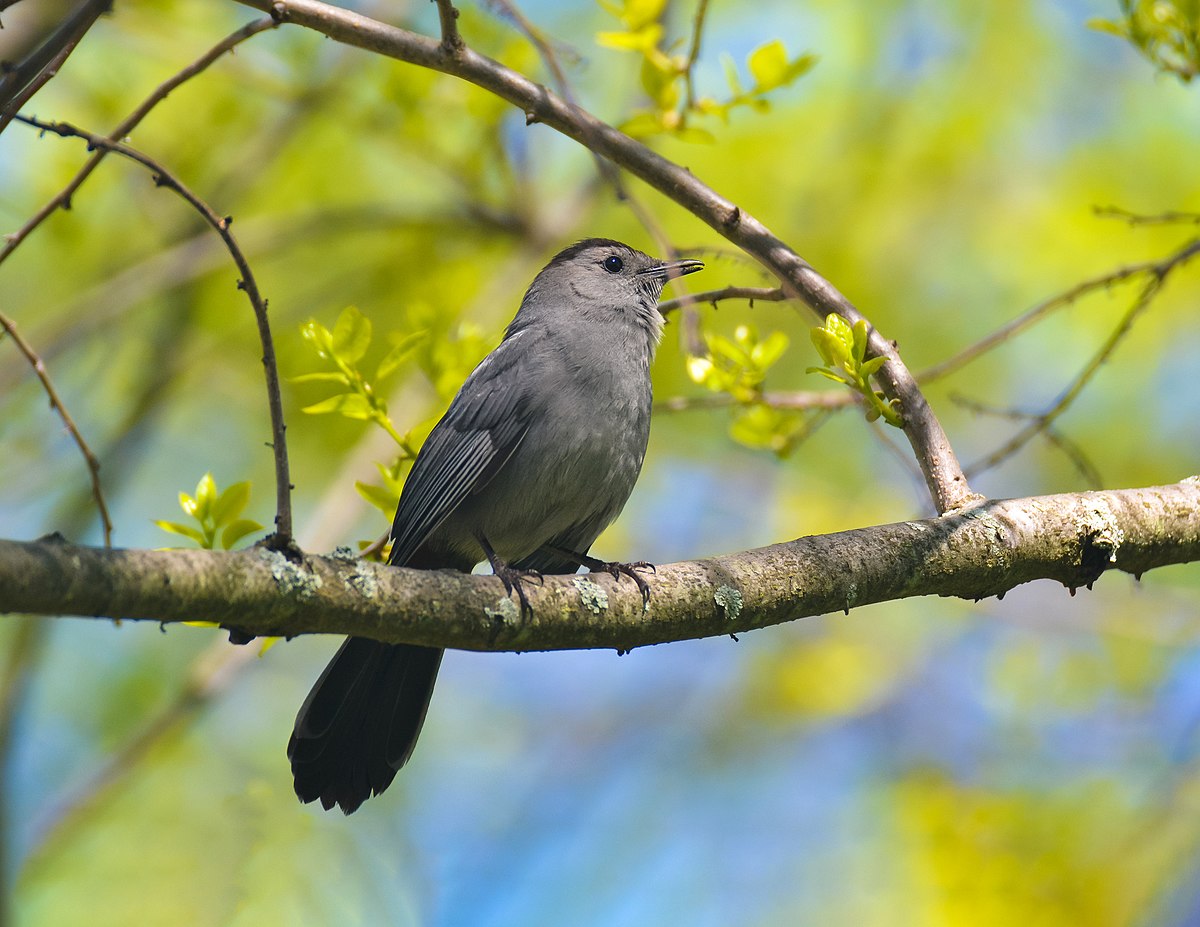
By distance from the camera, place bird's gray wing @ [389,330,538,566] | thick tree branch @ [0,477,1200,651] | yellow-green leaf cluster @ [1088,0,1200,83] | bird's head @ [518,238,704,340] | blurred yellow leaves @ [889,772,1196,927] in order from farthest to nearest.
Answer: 1. blurred yellow leaves @ [889,772,1196,927]
2. bird's head @ [518,238,704,340]
3. bird's gray wing @ [389,330,538,566]
4. yellow-green leaf cluster @ [1088,0,1200,83]
5. thick tree branch @ [0,477,1200,651]

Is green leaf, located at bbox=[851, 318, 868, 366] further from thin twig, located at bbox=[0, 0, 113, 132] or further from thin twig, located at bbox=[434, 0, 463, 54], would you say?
thin twig, located at bbox=[0, 0, 113, 132]

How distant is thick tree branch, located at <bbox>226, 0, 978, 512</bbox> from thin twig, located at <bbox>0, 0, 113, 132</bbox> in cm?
59

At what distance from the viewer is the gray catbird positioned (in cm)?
394

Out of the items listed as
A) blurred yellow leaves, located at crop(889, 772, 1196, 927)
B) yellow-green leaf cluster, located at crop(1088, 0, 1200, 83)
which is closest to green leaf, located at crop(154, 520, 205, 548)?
yellow-green leaf cluster, located at crop(1088, 0, 1200, 83)

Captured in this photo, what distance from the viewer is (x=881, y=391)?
11.5ft

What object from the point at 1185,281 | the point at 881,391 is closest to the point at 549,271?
the point at 881,391

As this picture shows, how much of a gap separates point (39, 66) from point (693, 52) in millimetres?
1882

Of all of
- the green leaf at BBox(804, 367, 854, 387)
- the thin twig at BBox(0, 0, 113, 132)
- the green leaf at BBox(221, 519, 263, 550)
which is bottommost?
the green leaf at BBox(804, 367, 854, 387)

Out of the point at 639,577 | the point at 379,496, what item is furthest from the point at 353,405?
Answer: the point at 639,577

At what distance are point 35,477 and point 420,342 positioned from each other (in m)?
3.27

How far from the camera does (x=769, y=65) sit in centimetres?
378

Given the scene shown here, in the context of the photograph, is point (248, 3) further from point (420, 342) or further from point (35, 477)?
point (35, 477)

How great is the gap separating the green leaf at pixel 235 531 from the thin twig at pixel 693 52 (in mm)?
1937

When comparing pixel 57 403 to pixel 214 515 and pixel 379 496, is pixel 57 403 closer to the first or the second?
pixel 214 515
